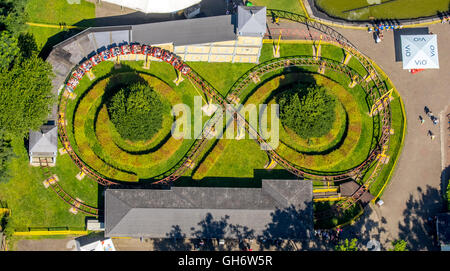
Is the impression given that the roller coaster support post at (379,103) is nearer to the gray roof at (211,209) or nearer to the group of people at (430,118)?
the group of people at (430,118)

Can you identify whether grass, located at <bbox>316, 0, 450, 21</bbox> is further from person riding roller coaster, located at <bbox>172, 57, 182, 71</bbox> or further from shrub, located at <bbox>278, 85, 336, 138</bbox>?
person riding roller coaster, located at <bbox>172, 57, 182, 71</bbox>

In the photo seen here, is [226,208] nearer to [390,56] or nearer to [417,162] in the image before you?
[417,162]

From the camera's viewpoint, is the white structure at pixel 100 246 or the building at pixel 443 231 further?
the building at pixel 443 231

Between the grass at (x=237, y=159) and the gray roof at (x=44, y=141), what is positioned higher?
the gray roof at (x=44, y=141)

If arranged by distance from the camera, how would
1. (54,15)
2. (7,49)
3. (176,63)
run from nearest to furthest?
(7,49), (176,63), (54,15)

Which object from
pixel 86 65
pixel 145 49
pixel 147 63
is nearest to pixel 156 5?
pixel 145 49

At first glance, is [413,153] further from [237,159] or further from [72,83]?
[72,83]

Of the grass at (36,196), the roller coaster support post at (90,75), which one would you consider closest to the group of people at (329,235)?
the grass at (36,196)
